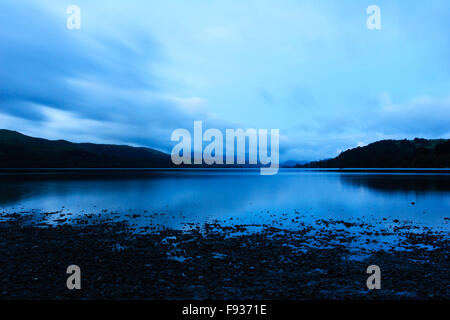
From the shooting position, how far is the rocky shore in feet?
39.6

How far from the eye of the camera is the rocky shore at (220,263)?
1208 cm

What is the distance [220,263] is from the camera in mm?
15883

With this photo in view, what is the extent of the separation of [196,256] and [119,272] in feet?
15.9

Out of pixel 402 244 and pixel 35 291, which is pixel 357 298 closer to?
pixel 402 244

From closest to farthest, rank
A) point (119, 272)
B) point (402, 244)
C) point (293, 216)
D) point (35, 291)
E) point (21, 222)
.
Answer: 1. point (35, 291)
2. point (119, 272)
3. point (402, 244)
4. point (21, 222)
5. point (293, 216)

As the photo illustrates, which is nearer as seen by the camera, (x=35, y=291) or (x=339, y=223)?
(x=35, y=291)

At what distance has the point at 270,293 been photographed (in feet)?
39.3

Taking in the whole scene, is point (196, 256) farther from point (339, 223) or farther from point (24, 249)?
point (339, 223)

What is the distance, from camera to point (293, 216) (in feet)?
112

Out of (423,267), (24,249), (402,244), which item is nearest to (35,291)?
(24,249)

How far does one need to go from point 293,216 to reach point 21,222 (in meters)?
30.9
